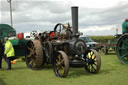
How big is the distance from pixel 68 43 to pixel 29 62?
2881 mm

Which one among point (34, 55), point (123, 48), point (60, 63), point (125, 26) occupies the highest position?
point (125, 26)

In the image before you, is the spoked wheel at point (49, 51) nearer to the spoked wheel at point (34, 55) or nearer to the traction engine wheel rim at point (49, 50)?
the traction engine wheel rim at point (49, 50)

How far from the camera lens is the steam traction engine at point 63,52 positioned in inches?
263

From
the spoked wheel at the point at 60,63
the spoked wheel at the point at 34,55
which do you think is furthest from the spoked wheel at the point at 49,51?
the spoked wheel at the point at 60,63

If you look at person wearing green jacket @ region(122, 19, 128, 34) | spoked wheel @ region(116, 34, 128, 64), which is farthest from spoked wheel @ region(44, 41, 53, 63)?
person wearing green jacket @ region(122, 19, 128, 34)

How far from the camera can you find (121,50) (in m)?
9.43

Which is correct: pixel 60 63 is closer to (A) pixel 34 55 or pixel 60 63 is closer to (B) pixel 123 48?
(A) pixel 34 55

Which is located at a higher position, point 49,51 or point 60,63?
point 49,51

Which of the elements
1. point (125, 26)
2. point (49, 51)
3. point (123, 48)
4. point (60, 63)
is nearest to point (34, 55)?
point (49, 51)

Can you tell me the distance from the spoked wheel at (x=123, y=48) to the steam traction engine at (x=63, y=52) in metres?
2.18

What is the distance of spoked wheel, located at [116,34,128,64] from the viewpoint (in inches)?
358

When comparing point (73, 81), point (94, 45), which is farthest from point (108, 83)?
point (94, 45)

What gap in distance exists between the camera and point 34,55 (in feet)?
27.2

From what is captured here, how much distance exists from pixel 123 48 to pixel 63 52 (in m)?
4.11
